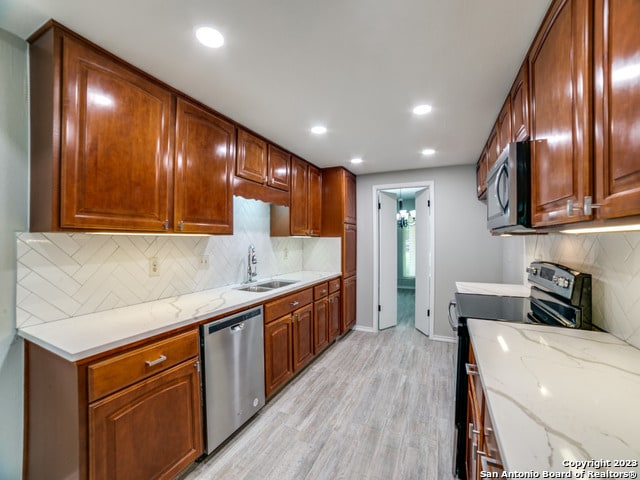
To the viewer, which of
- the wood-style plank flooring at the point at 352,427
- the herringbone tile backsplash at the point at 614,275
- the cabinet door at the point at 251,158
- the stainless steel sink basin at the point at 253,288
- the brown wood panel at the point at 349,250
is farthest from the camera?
the brown wood panel at the point at 349,250

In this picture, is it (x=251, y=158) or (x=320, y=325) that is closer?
(x=251, y=158)

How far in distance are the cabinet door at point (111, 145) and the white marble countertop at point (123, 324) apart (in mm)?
490

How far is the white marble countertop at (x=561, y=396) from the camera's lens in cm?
59

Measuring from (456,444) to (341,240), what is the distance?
239 centimetres

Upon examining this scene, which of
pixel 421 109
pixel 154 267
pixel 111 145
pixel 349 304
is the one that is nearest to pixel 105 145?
pixel 111 145

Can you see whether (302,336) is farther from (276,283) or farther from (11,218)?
(11,218)

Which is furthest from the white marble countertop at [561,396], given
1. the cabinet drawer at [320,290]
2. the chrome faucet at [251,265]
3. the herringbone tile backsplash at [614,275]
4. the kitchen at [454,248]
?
the chrome faucet at [251,265]

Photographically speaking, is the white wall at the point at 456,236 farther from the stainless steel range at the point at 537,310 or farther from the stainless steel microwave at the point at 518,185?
the stainless steel microwave at the point at 518,185

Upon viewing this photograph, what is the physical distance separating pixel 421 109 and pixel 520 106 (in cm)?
63

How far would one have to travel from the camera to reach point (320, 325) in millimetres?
3070

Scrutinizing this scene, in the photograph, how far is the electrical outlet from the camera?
192cm

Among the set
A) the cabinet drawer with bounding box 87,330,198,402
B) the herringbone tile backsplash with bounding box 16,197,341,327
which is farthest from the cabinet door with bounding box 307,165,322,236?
the cabinet drawer with bounding box 87,330,198,402

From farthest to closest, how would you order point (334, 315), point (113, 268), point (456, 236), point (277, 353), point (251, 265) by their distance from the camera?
point (456, 236), point (334, 315), point (251, 265), point (277, 353), point (113, 268)

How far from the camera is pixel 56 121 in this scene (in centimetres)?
124
